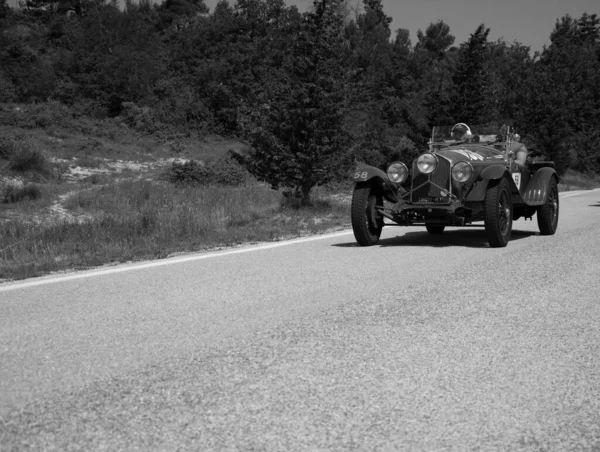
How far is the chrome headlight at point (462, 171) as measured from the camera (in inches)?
392

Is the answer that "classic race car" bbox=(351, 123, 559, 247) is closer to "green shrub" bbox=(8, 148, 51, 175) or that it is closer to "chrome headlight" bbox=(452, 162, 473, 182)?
"chrome headlight" bbox=(452, 162, 473, 182)

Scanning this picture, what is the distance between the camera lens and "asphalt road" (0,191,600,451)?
10.1 ft

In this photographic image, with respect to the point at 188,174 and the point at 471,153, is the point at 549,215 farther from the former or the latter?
the point at 188,174

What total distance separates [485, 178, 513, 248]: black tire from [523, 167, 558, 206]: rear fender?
1362 mm

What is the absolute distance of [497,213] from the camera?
9.67 meters

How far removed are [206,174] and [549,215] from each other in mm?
23624

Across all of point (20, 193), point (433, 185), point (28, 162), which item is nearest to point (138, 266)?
point (433, 185)

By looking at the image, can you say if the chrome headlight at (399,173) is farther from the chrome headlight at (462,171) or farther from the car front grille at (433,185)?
the chrome headlight at (462,171)

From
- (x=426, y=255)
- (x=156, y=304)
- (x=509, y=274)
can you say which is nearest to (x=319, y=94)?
(x=426, y=255)

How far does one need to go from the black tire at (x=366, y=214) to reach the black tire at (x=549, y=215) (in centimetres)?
Result: 289

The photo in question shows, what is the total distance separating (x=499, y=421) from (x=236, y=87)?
50926 mm

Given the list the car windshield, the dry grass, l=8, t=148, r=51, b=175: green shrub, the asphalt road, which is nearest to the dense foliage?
the dry grass

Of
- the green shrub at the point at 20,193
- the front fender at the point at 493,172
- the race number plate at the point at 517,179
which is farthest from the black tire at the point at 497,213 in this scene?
the green shrub at the point at 20,193

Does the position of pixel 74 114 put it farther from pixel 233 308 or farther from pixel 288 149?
pixel 233 308
